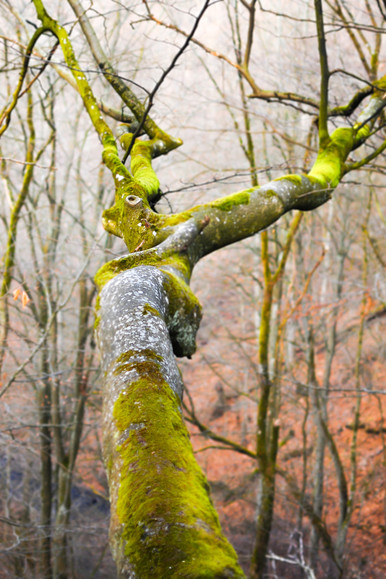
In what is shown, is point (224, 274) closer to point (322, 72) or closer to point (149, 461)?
point (322, 72)

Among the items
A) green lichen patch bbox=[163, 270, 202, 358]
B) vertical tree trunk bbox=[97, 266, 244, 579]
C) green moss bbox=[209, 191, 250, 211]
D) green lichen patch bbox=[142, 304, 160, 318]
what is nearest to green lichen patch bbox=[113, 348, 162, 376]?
vertical tree trunk bbox=[97, 266, 244, 579]

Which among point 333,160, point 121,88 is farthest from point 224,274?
point 121,88

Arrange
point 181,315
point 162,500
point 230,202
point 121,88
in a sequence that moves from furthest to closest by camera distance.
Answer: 1. point 121,88
2. point 230,202
3. point 181,315
4. point 162,500

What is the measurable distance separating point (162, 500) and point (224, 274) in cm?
851

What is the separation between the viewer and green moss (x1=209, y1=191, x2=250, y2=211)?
249 cm

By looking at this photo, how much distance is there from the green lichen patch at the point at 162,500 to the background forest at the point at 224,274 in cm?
280

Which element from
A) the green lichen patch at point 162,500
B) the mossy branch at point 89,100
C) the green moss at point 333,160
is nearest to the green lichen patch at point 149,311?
the green lichen patch at point 162,500

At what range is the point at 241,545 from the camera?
9500mm

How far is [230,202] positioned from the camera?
2.51 m

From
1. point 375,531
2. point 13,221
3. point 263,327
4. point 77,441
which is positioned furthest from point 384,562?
point 13,221

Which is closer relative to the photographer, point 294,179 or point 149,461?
point 149,461

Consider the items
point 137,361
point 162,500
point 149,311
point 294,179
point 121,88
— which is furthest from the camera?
point 121,88

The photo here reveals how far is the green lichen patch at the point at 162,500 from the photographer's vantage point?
0.83m

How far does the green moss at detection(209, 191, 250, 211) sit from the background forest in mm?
1384
